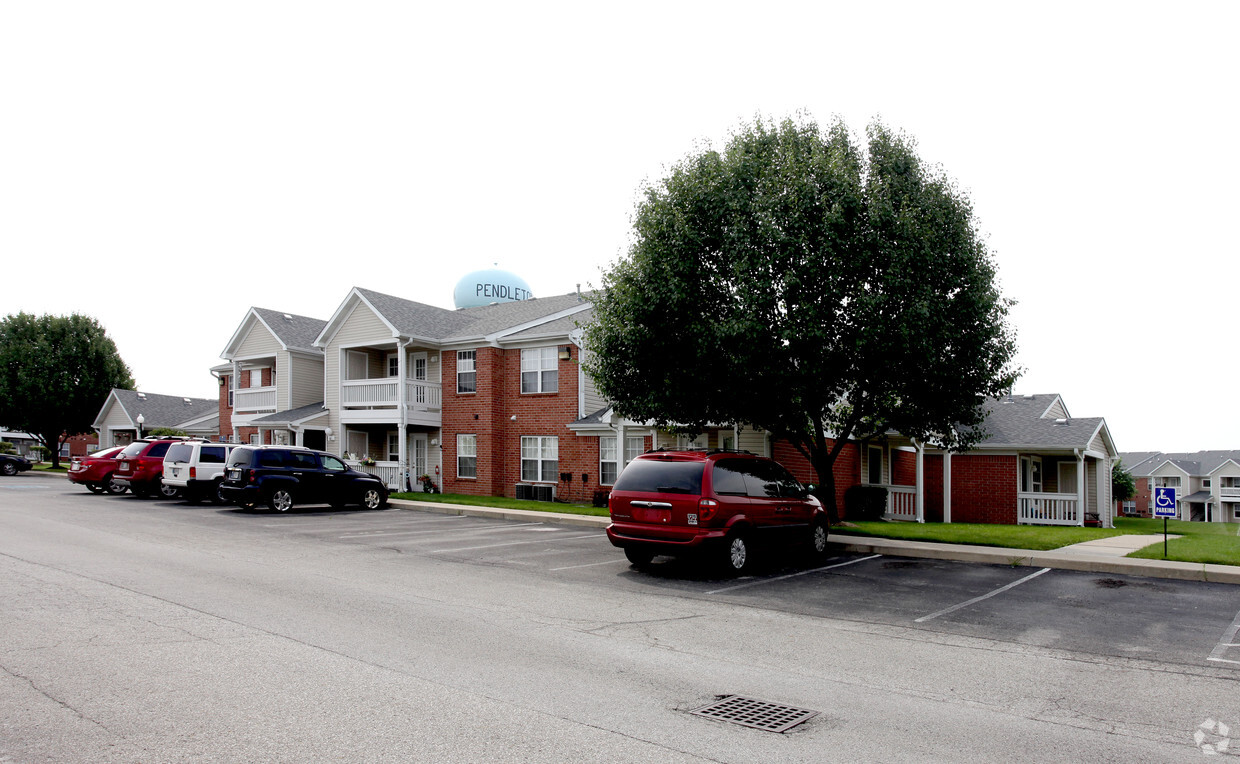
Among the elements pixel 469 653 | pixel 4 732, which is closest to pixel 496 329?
pixel 469 653

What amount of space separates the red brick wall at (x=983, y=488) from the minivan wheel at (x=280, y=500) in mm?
20905

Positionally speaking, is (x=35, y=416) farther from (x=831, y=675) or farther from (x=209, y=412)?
(x=831, y=675)

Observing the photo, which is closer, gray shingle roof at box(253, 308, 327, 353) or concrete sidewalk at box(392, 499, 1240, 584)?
concrete sidewalk at box(392, 499, 1240, 584)

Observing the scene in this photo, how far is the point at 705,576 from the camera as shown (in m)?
12.1

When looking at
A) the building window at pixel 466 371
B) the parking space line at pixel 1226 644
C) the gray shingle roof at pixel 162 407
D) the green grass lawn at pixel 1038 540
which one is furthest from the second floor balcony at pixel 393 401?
the gray shingle roof at pixel 162 407

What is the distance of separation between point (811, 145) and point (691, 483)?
7845 millimetres

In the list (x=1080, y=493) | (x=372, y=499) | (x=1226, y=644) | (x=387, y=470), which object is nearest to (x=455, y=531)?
(x=372, y=499)

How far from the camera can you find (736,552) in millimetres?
12164

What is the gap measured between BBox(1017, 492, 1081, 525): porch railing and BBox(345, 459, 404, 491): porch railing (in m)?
21.6

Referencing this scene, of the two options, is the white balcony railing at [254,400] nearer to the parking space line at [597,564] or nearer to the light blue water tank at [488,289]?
the light blue water tank at [488,289]

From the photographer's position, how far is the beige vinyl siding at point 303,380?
35094 mm

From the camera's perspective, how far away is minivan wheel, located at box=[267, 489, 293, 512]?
850 inches

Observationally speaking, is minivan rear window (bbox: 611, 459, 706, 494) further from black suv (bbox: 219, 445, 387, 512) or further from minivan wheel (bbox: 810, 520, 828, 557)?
black suv (bbox: 219, 445, 387, 512)

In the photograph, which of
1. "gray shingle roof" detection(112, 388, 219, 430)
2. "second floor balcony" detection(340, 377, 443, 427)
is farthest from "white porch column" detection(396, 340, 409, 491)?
"gray shingle roof" detection(112, 388, 219, 430)
